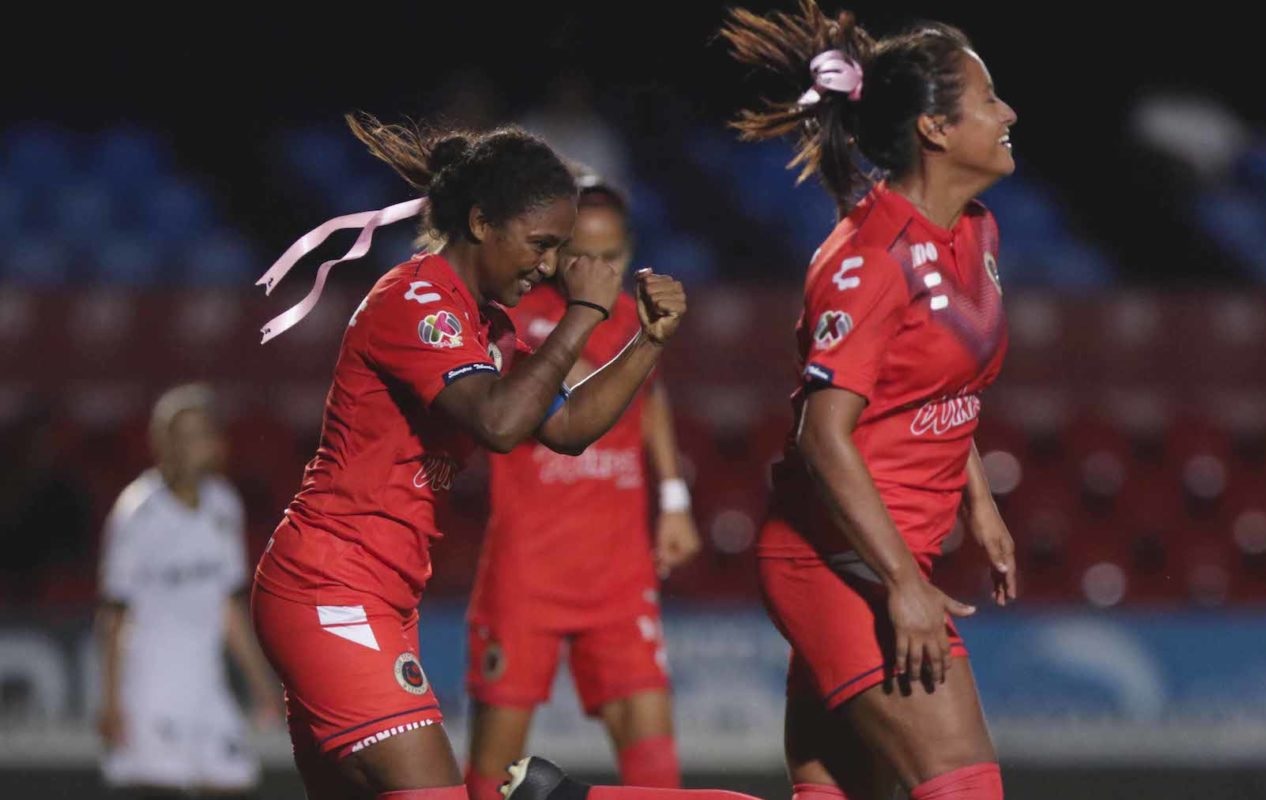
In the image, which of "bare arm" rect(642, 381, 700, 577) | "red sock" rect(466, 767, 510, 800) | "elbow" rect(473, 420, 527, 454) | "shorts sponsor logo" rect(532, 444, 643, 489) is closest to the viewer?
"elbow" rect(473, 420, 527, 454)

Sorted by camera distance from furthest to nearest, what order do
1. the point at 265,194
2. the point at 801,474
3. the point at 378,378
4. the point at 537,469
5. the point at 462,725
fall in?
the point at 265,194 < the point at 462,725 < the point at 537,469 < the point at 801,474 < the point at 378,378

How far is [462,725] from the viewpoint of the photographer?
28.7ft

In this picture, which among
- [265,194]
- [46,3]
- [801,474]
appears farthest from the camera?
[46,3]

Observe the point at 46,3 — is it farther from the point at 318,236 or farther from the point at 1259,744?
the point at 318,236

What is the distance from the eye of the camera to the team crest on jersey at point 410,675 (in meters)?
3.64

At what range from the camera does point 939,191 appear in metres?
3.85

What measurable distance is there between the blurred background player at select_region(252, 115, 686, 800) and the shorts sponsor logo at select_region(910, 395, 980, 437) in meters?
0.55

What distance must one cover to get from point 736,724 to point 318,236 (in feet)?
17.3

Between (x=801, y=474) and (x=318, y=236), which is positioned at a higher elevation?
(x=318, y=236)

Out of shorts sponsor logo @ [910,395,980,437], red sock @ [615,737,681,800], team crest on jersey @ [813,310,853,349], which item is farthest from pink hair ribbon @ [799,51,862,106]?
red sock @ [615,737,681,800]

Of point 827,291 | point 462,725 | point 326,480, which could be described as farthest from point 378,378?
point 462,725

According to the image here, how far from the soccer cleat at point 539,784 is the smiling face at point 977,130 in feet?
4.87

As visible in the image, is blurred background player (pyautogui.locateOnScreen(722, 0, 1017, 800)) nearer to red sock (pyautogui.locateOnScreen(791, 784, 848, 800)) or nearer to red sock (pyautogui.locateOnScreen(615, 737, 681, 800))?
red sock (pyautogui.locateOnScreen(791, 784, 848, 800))

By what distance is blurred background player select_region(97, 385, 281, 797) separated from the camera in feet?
21.2
